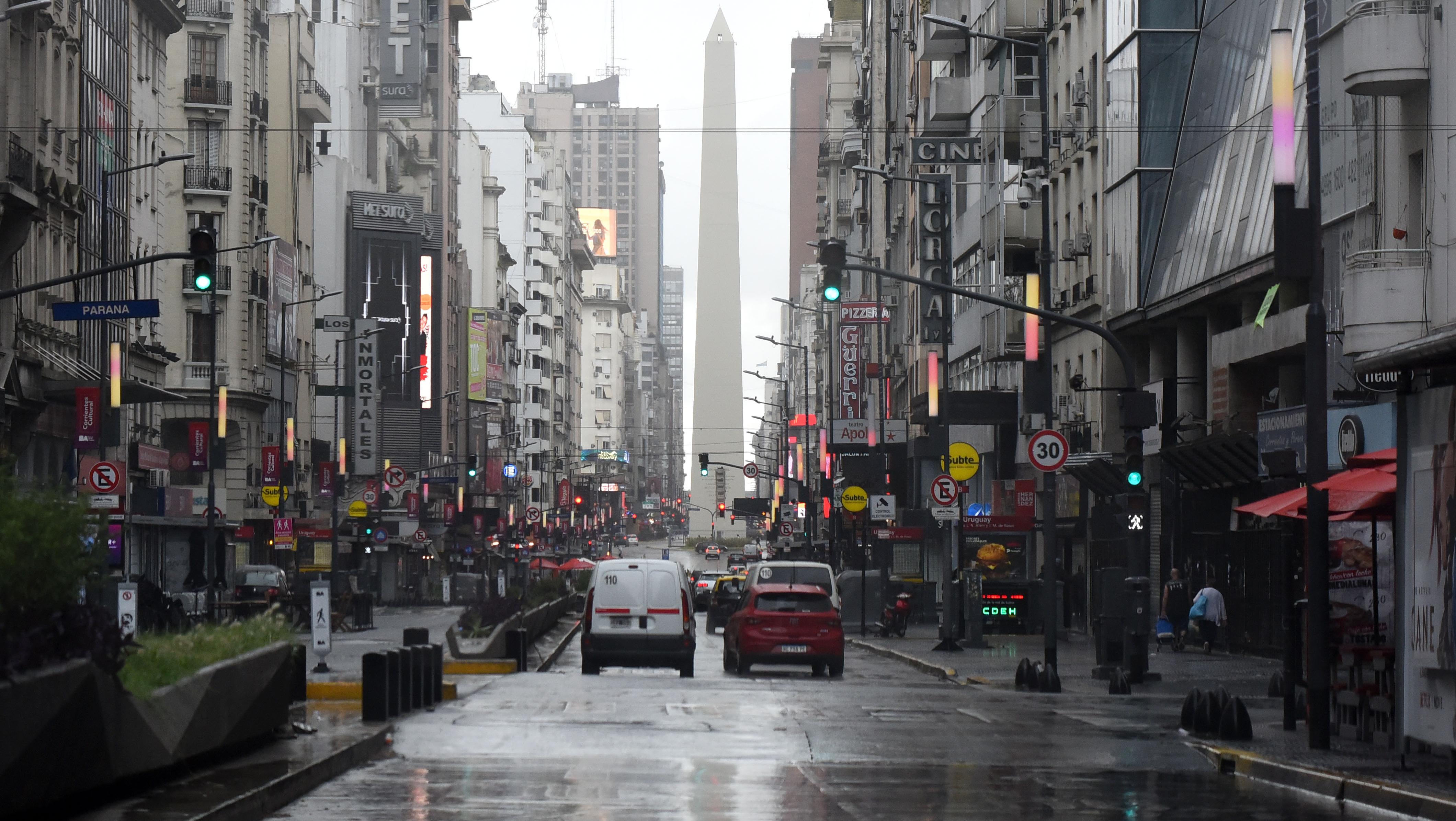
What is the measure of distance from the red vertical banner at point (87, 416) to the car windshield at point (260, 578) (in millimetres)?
11215

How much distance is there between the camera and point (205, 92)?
81.4 metres

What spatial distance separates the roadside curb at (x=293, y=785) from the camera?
12.4m

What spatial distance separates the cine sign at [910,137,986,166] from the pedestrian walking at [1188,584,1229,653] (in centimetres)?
1853

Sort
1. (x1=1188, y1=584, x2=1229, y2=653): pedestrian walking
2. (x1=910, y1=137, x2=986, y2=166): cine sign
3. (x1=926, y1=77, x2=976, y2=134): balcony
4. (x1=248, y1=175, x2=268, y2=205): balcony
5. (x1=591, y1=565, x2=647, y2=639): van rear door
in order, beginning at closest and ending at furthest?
(x1=591, y1=565, x2=647, y2=639): van rear door, (x1=1188, y1=584, x2=1229, y2=653): pedestrian walking, (x1=910, y1=137, x2=986, y2=166): cine sign, (x1=926, y1=77, x2=976, y2=134): balcony, (x1=248, y1=175, x2=268, y2=205): balcony

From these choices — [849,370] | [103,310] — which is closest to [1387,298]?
[103,310]

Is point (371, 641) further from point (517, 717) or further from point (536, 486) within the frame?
point (536, 486)

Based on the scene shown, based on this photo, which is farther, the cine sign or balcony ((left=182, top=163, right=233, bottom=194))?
balcony ((left=182, top=163, right=233, bottom=194))

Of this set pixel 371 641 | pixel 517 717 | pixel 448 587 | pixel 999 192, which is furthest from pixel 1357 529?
pixel 448 587

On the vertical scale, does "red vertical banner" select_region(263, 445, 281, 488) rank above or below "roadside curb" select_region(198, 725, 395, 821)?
above

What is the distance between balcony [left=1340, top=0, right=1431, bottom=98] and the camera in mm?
26656

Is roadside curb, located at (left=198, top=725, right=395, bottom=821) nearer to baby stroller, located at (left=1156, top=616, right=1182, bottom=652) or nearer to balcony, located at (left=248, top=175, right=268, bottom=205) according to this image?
baby stroller, located at (left=1156, top=616, right=1182, bottom=652)

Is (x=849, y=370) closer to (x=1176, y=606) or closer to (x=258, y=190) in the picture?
(x=258, y=190)

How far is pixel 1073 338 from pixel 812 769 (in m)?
36.1

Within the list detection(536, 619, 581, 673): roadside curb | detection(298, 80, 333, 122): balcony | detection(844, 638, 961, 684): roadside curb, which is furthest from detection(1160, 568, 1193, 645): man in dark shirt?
detection(298, 80, 333, 122): balcony
